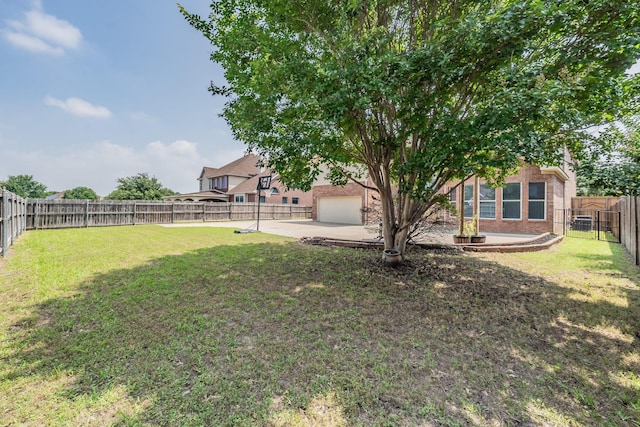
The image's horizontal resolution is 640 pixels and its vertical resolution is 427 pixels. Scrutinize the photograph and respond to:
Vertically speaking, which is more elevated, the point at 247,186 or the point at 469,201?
the point at 247,186

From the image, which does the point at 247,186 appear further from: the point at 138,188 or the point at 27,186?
the point at 27,186

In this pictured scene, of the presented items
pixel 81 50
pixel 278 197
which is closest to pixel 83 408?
pixel 81 50

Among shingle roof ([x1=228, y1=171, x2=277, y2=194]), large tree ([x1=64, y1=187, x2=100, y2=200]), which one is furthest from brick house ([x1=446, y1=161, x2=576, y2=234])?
large tree ([x1=64, y1=187, x2=100, y2=200])

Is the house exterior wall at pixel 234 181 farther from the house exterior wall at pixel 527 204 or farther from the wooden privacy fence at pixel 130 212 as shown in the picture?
the house exterior wall at pixel 527 204

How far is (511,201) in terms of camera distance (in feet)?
45.3

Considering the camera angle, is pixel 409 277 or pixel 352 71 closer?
pixel 352 71

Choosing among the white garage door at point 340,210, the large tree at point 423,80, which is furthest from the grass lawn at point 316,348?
the white garage door at point 340,210

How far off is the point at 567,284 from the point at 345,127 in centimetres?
516

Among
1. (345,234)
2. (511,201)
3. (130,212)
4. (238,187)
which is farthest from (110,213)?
(511,201)

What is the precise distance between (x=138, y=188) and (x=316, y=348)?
41287mm

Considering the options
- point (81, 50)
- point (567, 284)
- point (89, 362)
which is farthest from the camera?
point (81, 50)

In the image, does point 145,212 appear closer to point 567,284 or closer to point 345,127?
point 345,127

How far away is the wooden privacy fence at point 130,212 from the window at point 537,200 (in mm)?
18681

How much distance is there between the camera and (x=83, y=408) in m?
2.08
